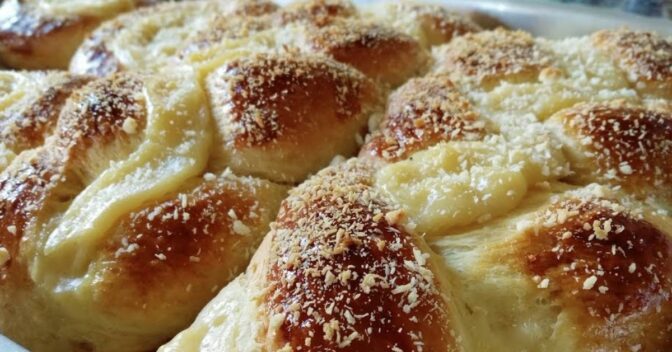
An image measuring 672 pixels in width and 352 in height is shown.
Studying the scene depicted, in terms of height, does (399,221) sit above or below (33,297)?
above

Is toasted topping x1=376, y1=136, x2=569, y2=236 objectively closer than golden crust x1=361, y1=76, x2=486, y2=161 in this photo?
Yes

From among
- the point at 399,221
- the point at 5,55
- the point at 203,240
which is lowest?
the point at 5,55

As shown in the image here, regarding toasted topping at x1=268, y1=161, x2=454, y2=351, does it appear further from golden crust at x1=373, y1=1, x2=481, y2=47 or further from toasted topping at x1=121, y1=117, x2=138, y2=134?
golden crust at x1=373, y1=1, x2=481, y2=47

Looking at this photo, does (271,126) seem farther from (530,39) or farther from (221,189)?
(530,39)

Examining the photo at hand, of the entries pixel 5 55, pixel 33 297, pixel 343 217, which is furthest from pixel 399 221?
pixel 5 55

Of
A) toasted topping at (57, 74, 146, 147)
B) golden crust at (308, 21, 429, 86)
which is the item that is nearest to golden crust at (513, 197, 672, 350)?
golden crust at (308, 21, 429, 86)

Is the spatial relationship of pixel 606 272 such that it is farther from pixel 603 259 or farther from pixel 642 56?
pixel 642 56

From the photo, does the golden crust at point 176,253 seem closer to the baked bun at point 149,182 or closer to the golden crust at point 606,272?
the baked bun at point 149,182
